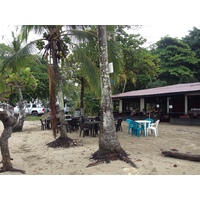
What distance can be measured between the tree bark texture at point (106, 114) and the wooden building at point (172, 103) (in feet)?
29.5

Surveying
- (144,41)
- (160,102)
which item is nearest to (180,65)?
(160,102)

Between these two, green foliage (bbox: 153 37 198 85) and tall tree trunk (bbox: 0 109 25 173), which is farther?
green foliage (bbox: 153 37 198 85)

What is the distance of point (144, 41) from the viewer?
11258mm

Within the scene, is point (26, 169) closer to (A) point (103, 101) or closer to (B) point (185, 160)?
(A) point (103, 101)

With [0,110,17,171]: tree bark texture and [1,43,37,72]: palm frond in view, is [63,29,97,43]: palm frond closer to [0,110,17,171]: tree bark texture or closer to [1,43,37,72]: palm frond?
[1,43,37,72]: palm frond

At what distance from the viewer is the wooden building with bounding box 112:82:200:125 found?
13.2 m

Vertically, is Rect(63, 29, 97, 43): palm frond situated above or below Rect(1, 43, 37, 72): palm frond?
above

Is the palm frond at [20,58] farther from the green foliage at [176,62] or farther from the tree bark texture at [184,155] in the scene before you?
the green foliage at [176,62]

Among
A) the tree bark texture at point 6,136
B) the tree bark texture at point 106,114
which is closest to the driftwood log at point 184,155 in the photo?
the tree bark texture at point 106,114

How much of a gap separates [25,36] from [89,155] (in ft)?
16.0

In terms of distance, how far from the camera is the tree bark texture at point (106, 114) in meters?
5.09

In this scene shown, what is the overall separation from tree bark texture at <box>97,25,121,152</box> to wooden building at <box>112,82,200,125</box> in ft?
29.5

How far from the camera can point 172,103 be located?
16500 millimetres

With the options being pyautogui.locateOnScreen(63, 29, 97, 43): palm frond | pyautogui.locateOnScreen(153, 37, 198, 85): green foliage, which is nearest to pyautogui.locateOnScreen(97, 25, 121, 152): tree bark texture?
pyautogui.locateOnScreen(63, 29, 97, 43): palm frond
